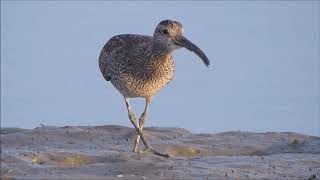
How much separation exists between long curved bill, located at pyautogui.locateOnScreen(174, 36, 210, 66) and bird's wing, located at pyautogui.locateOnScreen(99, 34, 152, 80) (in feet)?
4.18

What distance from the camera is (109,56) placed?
13883 mm

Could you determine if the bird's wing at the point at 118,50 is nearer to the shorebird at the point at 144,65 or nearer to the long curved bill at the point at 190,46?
the shorebird at the point at 144,65

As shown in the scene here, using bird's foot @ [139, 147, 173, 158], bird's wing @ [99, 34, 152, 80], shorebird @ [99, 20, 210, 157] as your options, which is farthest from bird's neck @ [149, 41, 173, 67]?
bird's foot @ [139, 147, 173, 158]

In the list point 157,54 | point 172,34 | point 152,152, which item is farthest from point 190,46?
point 152,152

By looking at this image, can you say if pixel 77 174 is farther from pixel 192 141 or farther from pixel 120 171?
pixel 192 141

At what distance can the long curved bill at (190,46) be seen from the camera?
11.6m

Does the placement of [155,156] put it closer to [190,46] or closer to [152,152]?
[152,152]

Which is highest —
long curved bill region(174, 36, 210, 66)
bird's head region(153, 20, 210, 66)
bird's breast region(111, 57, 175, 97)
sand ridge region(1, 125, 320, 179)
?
bird's head region(153, 20, 210, 66)

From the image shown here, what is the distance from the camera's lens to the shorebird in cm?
1232

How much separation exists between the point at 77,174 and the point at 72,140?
3.44 metres

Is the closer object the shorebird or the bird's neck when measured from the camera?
the shorebird

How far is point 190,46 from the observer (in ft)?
38.7

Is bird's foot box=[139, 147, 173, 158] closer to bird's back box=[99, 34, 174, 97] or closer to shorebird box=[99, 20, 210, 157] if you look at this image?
shorebird box=[99, 20, 210, 157]

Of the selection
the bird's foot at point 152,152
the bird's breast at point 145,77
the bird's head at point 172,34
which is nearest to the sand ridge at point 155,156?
the bird's foot at point 152,152
